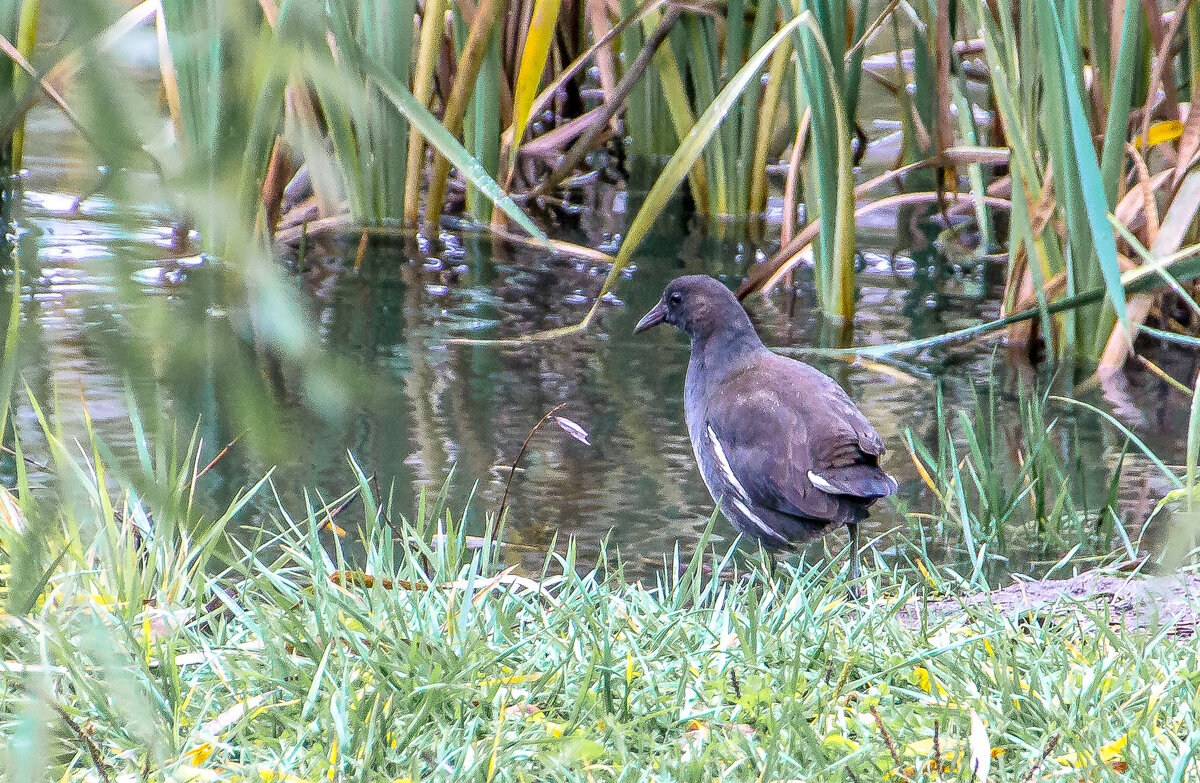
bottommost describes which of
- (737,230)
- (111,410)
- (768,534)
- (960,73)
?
(768,534)

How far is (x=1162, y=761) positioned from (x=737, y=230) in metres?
4.54

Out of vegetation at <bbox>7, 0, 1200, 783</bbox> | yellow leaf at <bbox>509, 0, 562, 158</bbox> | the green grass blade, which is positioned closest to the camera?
vegetation at <bbox>7, 0, 1200, 783</bbox>

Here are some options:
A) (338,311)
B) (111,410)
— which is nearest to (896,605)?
(111,410)

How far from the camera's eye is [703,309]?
3838 millimetres

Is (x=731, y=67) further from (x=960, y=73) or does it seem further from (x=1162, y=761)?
(x=1162, y=761)

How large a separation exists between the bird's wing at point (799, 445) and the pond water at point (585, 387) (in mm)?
185

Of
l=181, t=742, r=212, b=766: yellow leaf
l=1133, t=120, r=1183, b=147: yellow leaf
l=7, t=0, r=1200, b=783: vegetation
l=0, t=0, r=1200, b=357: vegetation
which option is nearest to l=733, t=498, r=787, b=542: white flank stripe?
l=7, t=0, r=1200, b=783: vegetation

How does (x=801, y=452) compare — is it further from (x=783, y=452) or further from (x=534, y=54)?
(x=534, y=54)

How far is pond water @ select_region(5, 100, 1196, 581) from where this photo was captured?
344 cm

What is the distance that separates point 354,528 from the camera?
3.36 metres

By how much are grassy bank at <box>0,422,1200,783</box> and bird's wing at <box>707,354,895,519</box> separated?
660 mm

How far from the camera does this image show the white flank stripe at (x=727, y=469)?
325 cm

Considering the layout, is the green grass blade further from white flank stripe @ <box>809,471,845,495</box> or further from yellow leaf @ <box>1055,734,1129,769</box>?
white flank stripe @ <box>809,471,845,495</box>

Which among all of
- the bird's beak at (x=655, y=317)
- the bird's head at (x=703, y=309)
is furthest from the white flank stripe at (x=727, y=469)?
the bird's beak at (x=655, y=317)
